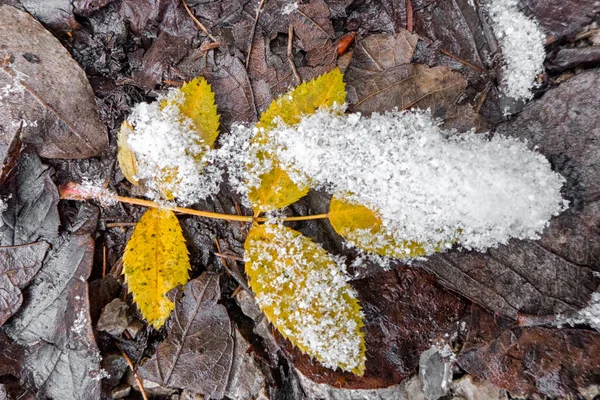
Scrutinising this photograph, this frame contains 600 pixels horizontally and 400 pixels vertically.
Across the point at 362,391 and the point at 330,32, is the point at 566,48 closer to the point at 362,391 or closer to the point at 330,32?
the point at 330,32

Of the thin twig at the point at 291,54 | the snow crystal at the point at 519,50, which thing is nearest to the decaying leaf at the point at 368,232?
the thin twig at the point at 291,54

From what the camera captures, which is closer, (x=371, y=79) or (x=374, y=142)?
(x=374, y=142)

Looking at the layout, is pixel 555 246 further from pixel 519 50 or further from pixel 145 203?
pixel 145 203

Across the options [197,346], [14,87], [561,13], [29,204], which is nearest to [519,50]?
[561,13]

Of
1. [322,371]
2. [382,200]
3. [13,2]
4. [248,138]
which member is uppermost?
[13,2]

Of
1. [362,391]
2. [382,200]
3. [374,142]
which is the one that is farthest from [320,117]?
[362,391]

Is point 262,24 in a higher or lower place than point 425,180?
higher

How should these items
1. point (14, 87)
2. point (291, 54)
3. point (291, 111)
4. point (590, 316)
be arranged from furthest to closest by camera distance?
point (291, 54) < point (14, 87) < point (291, 111) < point (590, 316)
